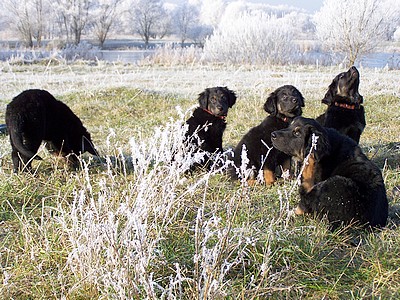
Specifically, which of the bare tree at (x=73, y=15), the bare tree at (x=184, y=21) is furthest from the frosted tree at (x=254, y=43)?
the bare tree at (x=184, y=21)

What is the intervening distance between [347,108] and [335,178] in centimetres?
248

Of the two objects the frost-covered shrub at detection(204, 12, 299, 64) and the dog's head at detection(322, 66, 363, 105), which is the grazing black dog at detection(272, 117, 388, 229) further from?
the frost-covered shrub at detection(204, 12, 299, 64)

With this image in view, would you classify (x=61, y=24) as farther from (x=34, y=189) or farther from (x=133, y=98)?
(x=34, y=189)

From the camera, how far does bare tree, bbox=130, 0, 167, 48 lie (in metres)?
68.1

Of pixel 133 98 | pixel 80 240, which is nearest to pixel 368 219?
pixel 80 240

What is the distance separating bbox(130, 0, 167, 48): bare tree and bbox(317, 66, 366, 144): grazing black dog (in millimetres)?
63411

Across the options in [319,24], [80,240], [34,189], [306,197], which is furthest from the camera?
[319,24]

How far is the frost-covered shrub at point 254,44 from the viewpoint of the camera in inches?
1104

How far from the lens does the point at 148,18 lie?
68688 millimetres

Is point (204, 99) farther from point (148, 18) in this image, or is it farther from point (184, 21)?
point (184, 21)

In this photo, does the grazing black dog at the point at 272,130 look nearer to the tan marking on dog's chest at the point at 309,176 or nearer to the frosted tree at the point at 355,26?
the tan marking on dog's chest at the point at 309,176

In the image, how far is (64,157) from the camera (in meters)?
5.16

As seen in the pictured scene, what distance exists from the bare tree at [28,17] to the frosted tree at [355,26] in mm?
31760

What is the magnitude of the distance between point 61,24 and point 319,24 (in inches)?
1319
